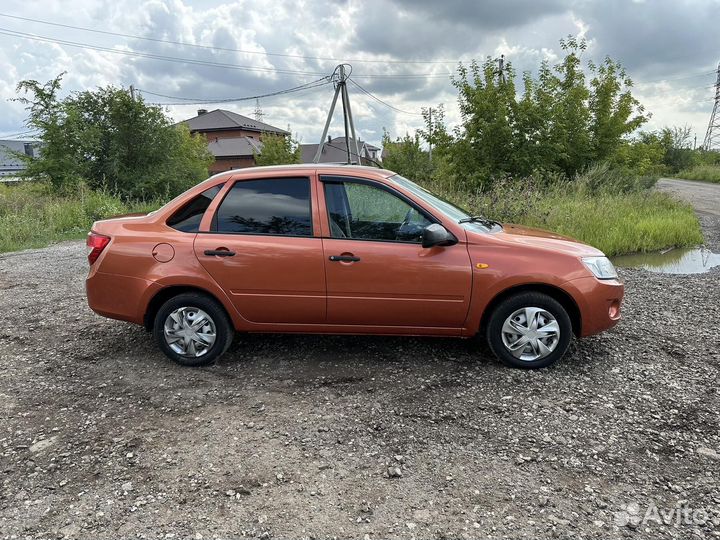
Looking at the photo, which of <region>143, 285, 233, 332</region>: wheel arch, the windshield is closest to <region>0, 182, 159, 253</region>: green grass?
<region>143, 285, 233, 332</region>: wheel arch

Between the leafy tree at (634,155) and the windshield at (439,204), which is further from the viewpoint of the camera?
the leafy tree at (634,155)

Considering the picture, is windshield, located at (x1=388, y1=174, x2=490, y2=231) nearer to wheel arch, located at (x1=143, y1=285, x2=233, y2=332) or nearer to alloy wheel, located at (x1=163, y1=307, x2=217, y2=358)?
wheel arch, located at (x1=143, y1=285, x2=233, y2=332)

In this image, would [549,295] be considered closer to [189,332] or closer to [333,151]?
[189,332]

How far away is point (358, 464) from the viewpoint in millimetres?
3062

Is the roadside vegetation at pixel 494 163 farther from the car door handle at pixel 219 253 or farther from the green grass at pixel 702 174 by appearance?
the green grass at pixel 702 174

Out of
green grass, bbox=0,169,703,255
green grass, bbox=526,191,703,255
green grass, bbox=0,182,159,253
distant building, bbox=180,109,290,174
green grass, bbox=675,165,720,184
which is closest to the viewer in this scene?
green grass, bbox=526,191,703,255

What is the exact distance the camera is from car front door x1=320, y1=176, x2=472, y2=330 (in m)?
4.12

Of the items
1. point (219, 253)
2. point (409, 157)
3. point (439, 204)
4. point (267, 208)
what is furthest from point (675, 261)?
point (409, 157)

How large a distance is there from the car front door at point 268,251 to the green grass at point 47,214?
10341 mm

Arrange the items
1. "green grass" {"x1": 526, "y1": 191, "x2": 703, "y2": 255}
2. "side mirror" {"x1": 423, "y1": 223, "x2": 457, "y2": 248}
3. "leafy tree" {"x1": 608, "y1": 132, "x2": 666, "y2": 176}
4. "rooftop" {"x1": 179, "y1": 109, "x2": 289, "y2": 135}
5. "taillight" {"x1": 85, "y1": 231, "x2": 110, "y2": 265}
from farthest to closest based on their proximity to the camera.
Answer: "rooftop" {"x1": 179, "y1": 109, "x2": 289, "y2": 135}
"leafy tree" {"x1": 608, "y1": 132, "x2": 666, "y2": 176}
"green grass" {"x1": 526, "y1": 191, "x2": 703, "y2": 255}
"taillight" {"x1": 85, "y1": 231, "x2": 110, "y2": 265}
"side mirror" {"x1": 423, "y1": 223, "x2": 457, "y2": 248}

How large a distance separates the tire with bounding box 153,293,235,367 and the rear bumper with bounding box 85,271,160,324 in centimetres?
17

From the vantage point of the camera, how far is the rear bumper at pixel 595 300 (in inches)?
162

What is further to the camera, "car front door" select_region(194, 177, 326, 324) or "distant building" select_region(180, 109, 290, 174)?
"distant building" select_region(180, 109, 290, 174)

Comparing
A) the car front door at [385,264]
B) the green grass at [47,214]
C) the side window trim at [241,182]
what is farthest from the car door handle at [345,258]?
the green grass at [47,214]
